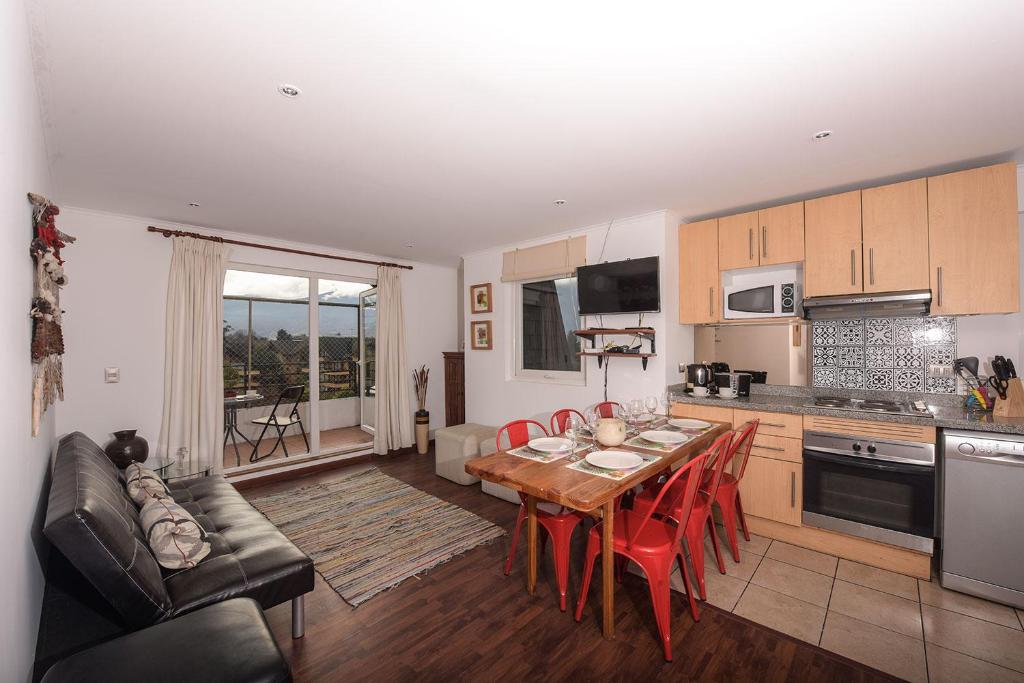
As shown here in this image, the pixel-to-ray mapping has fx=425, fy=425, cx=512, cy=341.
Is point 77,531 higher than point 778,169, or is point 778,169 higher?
point 778,169

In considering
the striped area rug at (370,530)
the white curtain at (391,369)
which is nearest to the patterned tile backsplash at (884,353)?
the striped area rug at (370,530)

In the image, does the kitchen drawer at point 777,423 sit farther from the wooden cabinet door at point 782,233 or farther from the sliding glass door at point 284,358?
the sliding glass door at point 284,358

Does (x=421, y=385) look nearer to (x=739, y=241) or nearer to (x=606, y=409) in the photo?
(x=606, y=409)

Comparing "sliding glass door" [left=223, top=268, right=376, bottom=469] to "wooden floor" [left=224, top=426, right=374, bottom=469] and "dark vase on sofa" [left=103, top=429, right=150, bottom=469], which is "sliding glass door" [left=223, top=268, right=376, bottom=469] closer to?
"wooden floor" [left=224, top=426, right=374, bottom=469]

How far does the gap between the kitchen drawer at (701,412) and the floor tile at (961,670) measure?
1523mm

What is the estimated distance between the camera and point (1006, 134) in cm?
225

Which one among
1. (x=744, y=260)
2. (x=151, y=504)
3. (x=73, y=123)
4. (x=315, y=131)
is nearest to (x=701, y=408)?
(x=744, y=260)

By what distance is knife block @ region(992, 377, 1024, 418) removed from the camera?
8.13 feet

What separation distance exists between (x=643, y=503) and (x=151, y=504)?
2.54 m

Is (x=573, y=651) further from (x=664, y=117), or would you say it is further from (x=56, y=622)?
(x=664, y=117)

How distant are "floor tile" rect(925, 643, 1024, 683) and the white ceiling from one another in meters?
2.50

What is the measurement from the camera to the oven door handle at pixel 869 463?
2.53 metres

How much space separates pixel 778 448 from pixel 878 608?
100cm

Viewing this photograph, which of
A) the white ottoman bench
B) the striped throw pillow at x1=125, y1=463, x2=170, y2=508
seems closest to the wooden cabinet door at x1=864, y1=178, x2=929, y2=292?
the white ottoman bench
